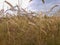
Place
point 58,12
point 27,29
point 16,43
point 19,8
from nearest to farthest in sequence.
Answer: point 16,43 → point 27,29 → point 19,8 → point 58,12

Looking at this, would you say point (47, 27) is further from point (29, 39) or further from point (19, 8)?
point (19, 8)

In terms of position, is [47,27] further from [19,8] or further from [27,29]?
[19,8]

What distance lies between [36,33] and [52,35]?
0.49 feet

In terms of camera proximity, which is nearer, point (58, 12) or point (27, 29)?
point (27, 29)

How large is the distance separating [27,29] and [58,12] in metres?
0.64

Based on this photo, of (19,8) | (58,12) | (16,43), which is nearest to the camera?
(16,43)

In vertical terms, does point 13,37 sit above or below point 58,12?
below

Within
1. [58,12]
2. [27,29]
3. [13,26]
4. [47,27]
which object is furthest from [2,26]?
[58,12]

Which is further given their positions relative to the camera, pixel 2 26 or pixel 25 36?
pixel 2 26

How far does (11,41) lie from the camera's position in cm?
177

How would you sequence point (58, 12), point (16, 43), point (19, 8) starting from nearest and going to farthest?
point (16, 43) < point (19, 8) < point (58, 12)

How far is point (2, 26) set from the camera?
2.11 metres

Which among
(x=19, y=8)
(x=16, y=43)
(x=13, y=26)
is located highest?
(x=19, y=8)

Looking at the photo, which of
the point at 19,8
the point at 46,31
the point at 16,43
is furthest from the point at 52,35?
the point at 19,8
